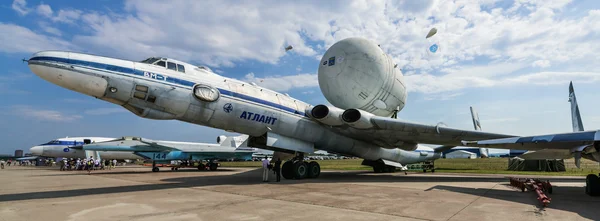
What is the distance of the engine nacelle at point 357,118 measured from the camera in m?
13.3

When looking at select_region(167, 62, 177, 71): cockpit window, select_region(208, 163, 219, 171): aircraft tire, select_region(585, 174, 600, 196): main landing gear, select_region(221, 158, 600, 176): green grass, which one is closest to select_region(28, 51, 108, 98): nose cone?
select_region(167, 62, 177, 71): cockpit window

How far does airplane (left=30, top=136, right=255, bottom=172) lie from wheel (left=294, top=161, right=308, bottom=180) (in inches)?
651

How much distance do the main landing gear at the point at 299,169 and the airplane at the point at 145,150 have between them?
16123 millimetres

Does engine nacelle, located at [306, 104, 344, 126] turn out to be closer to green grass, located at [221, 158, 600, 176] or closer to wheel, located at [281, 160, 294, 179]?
wheel, located at [281, 160, 294, 179]

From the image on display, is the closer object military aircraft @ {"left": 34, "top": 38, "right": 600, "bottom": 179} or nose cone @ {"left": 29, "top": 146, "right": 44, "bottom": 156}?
military aircraft @ {"left": 34, "top": 38, "right": 600, "bottom": 179}

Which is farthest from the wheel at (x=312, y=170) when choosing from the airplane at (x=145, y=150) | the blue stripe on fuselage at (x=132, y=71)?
the airplane at (x=145, y=150)

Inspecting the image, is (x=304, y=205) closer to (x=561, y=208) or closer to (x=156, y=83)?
(x=561, y=208)

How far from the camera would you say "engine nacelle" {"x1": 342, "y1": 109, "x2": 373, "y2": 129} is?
1332cm

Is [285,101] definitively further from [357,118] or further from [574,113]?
[574,113]

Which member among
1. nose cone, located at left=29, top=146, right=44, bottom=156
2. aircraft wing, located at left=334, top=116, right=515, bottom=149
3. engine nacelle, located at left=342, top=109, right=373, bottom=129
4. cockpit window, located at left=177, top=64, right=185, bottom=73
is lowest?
nose cone, located at left=29, top=146, right=44, bottom=156

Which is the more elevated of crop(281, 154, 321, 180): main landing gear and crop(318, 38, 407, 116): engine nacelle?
crop(318, 38, 407, 116): engine nacelle

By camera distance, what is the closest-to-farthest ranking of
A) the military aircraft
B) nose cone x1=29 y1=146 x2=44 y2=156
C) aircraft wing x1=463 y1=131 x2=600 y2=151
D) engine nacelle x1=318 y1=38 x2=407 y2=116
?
aircraft wing x1=463 y1=131 x2=600 y2=151 < the military aircraft < engine nacelle x1=318 y1=38 x2=407 y2=116 < nose cone x1=29 y1=146 x2=44 y2=156

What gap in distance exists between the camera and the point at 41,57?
326 inches

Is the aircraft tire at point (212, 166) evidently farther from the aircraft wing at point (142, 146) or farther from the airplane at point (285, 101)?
the airplane at point (285, 101)
